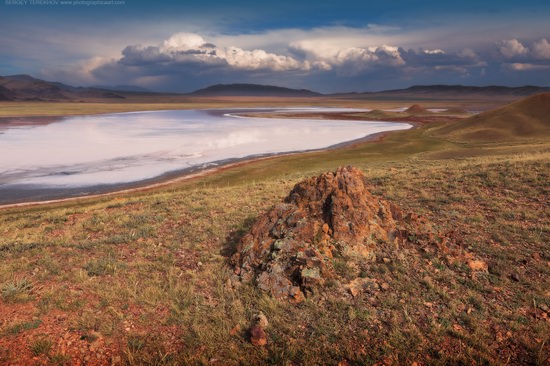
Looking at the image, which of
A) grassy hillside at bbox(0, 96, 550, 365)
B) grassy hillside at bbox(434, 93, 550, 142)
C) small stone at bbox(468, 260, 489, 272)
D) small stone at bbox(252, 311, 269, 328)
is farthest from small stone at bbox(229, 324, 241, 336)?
grassy hillside at bbox(434, 93, 550, 142)

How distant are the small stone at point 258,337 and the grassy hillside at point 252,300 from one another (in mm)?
116

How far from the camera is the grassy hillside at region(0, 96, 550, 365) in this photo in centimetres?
630

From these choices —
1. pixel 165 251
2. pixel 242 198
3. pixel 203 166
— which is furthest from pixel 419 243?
pixel 203 166

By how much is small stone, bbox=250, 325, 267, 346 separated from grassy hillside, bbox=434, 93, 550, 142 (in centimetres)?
5405

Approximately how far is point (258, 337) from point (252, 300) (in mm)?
1351

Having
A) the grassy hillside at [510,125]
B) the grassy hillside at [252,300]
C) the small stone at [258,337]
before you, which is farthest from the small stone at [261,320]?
the grassy hillside at [510,125]

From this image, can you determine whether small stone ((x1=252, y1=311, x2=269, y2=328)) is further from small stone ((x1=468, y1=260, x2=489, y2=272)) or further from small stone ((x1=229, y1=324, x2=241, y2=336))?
small stone ((x1=468, y1=260, x2=489, y2=272))

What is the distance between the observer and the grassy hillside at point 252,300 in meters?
6.30

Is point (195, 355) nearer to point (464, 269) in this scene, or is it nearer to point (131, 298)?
point (131, 298)

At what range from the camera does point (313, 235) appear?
9359 mm

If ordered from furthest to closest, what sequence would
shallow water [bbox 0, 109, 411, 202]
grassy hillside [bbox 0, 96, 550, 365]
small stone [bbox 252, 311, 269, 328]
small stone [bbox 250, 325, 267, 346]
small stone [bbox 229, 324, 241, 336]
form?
shallow water [bbox 0, 109, 411, 202], small stone [bbox 252, 311, 269, 328], small stone [bbox 229, 324, 241, 336], small stone [bbox 250, 325, 267, 346], grassy hillside [bbox 0, 96, 550, 365]

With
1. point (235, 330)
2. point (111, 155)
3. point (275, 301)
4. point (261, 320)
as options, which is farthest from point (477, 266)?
point (111, 155)

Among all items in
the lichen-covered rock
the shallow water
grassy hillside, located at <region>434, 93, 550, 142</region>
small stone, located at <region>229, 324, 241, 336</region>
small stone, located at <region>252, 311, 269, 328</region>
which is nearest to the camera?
small stone, located at <region>229, 324, 241, 336</region>

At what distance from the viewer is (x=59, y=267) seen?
31.1ft
